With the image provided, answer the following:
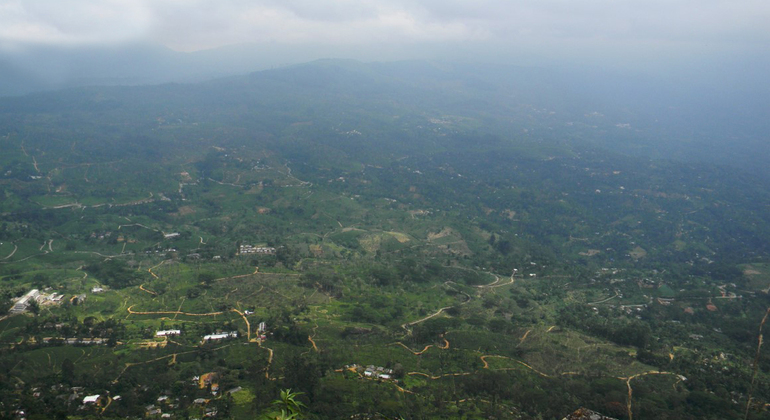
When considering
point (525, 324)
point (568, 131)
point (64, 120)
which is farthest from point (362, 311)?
point (568, 131)

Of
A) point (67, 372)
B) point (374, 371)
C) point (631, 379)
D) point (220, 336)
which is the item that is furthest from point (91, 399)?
point (631, 379)

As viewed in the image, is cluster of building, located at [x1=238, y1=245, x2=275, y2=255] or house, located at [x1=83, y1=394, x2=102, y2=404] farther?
cluster of building, located at [x1=238, y1=245, x2=275, y2=255]

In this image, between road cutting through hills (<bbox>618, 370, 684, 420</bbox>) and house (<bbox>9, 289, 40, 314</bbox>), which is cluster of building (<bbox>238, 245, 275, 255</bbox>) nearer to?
house (<bbox>9, 289, 40, 314</bbox>)

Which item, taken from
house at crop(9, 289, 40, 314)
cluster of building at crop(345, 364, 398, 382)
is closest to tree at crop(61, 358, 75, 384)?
house at crop(9, 289, 40, 314)

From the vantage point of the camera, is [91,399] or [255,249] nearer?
[91,399]

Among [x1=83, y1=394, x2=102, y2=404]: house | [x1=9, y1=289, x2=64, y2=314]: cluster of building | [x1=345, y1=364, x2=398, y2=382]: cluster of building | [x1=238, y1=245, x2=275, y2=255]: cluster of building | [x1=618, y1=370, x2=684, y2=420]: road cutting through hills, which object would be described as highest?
[x1=83, y1=394, x2=102, y2=404]: house

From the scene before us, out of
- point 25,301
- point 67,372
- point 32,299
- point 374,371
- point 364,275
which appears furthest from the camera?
point 364,275

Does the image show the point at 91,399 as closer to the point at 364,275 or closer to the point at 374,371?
the point at 374,371

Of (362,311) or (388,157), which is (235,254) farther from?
(388,157)
